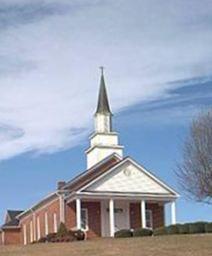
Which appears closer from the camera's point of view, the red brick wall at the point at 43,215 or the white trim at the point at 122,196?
the white trim at the point at 122,196

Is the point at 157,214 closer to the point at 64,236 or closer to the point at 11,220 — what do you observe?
the point at 64,236

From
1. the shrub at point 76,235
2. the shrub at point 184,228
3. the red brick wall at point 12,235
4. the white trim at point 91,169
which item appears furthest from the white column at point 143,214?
the red brick wall at point 12,235

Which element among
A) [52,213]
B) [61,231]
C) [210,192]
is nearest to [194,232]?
[210,192]

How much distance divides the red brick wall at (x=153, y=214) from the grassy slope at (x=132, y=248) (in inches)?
744

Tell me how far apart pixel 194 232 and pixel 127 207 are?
551 inches

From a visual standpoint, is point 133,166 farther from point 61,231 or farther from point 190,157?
point 61,231

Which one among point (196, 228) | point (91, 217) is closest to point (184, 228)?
point (196, 228)

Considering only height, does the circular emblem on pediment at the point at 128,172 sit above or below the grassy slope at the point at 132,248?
above

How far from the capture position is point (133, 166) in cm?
5434

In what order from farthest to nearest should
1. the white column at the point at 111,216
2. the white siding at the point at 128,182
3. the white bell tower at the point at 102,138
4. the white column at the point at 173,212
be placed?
1. the white bell tower at the point at 102,138
2. the white siding at the point at 128,182
3. the white column at the point at 173,212
4. the white column at the point at 111,216

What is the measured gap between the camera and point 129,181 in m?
53.7

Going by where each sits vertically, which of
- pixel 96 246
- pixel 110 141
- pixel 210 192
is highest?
pixel 110 141

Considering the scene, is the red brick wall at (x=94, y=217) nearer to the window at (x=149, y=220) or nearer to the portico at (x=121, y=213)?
the portico at (x=121, y=213)

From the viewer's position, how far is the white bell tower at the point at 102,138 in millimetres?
58406
